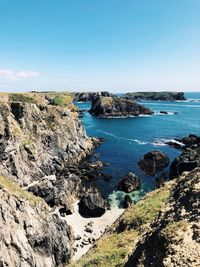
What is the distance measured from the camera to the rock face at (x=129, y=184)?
76500mm

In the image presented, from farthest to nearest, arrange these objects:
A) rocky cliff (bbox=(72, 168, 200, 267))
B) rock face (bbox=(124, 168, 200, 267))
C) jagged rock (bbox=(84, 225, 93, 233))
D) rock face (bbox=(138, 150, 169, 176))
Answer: rock face (bbox=(138, 150, 169, 176)) < jagged rock (bbox=(84, 225, 93, 233)) < rocky cliff (bbox=(72, 168, 200, 267)) < rock face (bbox=(124, 168, 200, 267))

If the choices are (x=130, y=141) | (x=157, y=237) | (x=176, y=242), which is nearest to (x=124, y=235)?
(x=157, y=237)

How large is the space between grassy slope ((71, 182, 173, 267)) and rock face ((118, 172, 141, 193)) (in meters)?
35.6

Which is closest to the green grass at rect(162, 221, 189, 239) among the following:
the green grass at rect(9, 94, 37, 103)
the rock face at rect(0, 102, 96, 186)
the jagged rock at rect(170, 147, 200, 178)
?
the rock face at rect(0, 102, 96, 186)

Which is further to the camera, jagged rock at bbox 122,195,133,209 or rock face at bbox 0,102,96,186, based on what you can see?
rock face at bbox 0,102,96,186

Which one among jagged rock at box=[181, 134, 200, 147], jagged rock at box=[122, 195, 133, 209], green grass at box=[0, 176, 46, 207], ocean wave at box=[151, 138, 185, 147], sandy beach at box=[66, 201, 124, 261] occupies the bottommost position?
sandy beach at box=[66, 201, 124, 261]

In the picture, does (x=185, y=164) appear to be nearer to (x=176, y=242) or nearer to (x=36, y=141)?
(x=36, y=141)

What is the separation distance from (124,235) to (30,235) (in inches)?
702

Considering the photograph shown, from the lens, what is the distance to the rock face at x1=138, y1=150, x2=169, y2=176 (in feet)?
306

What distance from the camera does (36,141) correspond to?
92.8 m

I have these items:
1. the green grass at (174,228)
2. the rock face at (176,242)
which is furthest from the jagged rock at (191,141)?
the green grass at (174,228)

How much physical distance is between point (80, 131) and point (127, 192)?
47.1 m

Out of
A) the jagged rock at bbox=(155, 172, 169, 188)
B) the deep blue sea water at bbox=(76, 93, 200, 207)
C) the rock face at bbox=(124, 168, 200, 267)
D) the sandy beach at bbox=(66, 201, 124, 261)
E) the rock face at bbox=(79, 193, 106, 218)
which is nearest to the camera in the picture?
the rock face at bbox=(124, 168, 200, 267)

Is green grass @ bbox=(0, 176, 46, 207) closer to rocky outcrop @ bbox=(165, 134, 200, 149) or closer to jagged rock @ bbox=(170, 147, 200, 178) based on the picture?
jagged rock @ bbox=(170, 147, 200, 178)
